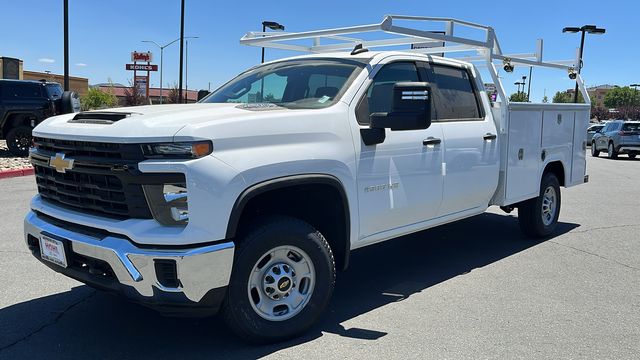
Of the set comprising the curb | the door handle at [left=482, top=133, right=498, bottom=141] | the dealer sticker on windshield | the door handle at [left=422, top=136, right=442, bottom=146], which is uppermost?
the door handle at [left=482, top=133, right=498, bottom=141]

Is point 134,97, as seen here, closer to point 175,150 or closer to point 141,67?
point 141,67

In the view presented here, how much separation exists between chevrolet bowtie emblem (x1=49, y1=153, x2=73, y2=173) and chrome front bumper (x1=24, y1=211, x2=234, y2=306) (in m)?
0.52

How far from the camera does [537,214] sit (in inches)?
265

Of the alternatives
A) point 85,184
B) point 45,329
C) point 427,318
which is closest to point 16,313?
point 45,329

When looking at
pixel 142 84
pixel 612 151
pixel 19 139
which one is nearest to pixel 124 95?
pixel 142 84

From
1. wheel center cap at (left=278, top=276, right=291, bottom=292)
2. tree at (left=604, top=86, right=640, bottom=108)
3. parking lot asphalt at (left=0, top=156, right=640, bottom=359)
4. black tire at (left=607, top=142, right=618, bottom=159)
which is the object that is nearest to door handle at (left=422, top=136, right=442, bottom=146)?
parking lot asphalt at (left=0, top=156, right=640, bottom=359)

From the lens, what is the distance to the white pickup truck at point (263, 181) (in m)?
3.15

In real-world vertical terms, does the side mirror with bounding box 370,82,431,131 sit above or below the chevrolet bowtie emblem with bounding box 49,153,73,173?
above

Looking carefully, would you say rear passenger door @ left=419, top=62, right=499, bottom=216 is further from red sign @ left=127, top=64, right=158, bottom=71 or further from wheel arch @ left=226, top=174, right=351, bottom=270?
red sign @ left=127, top=64, right=158, bottom=71

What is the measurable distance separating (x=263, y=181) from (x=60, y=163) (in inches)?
52.3

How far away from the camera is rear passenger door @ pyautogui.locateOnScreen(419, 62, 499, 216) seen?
496cm

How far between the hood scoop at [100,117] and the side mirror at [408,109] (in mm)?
A: 1753

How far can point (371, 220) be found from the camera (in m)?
4.21

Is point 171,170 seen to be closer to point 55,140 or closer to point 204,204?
point 204,204
